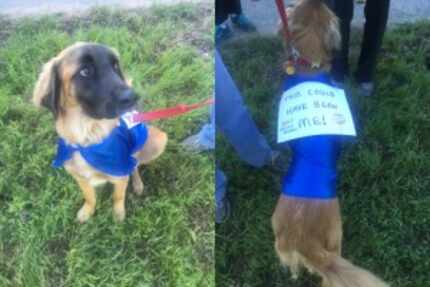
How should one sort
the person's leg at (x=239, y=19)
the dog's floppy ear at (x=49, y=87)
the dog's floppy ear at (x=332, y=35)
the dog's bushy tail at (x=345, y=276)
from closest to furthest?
the dog's floppy ear at (x=49, y=87) < the dog's bushy tail at (x=345, y=276) < the dog's floppy ear at (x=332, y=35) < the person's leg at (x=239, y=19)

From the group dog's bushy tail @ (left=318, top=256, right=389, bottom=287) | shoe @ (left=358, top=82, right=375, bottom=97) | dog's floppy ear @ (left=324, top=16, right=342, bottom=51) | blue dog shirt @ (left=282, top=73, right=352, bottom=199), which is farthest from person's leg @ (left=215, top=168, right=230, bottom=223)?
shoe @ (left=358, top=82, right=375, bottom=97)

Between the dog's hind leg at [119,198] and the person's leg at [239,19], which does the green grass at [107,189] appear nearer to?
the dog's hind leg at [119,198]

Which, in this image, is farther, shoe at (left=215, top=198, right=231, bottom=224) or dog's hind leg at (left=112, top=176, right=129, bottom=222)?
shoe at (left=215, top=198, right=231, bottom=224)

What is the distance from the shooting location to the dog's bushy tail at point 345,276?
1713 mm

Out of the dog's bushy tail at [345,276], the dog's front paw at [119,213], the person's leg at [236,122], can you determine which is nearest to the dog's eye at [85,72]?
the dog's front paw at [119,213]

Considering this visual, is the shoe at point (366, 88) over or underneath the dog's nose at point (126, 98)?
underneath

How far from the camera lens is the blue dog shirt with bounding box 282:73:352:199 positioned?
1.85m

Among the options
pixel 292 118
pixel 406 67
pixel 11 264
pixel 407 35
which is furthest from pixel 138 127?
pixel 407 35

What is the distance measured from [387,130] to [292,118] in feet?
2.62

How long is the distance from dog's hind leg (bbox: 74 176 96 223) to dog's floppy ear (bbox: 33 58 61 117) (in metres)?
0.24

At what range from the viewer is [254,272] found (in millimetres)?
2135

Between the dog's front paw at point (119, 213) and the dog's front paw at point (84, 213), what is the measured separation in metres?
0.06

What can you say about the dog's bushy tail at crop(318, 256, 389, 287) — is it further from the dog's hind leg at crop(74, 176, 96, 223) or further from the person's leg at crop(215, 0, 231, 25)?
the person's leg at crop(215, 0, 231, 25)

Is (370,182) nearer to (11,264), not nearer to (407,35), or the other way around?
(407,35)
